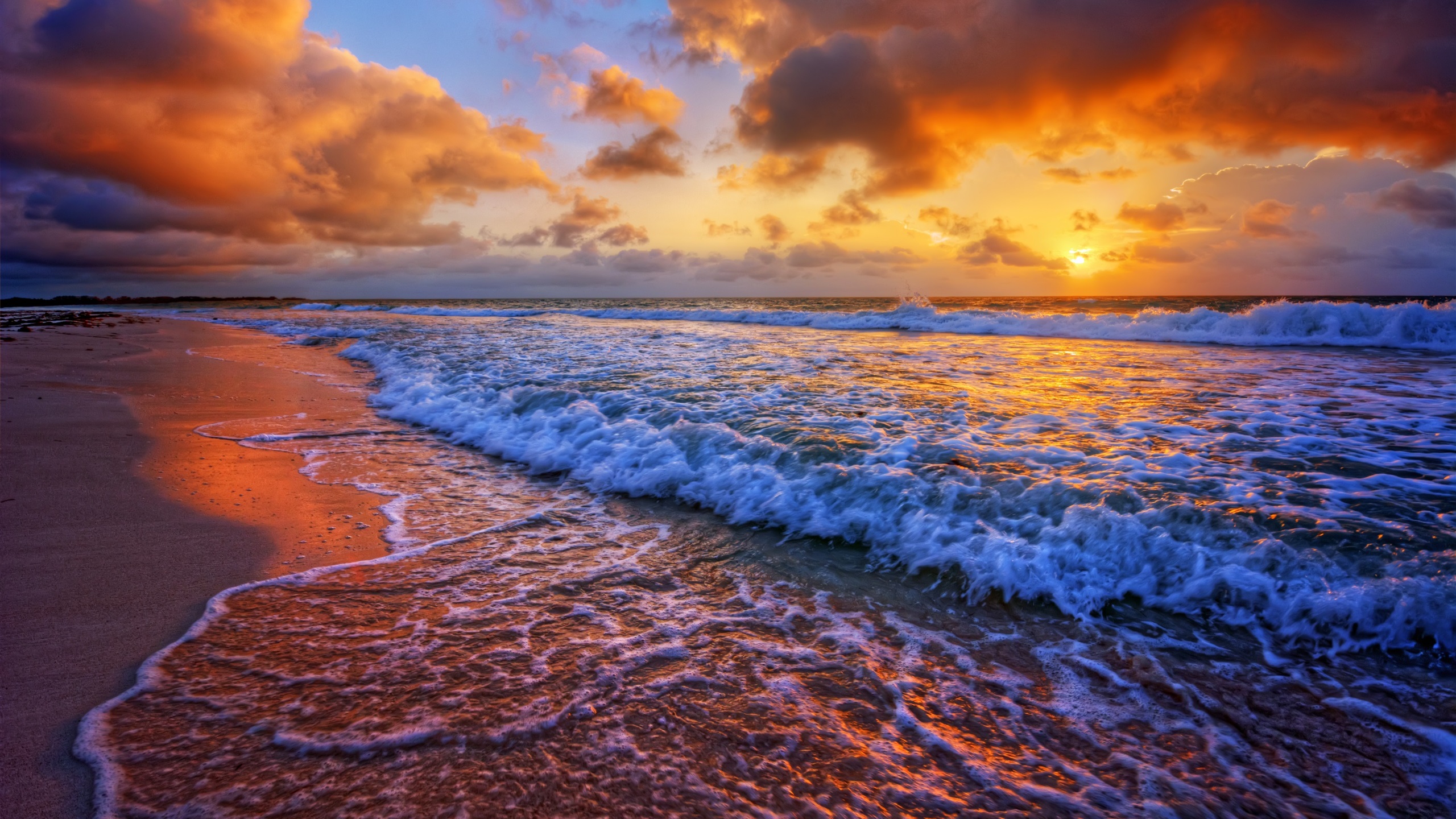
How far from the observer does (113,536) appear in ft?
12.1

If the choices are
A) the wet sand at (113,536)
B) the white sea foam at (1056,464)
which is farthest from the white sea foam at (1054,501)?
the wet sand at (113,536)

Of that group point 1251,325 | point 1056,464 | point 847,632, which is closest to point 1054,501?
point 1056,464

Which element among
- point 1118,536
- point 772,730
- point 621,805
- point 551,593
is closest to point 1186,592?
point 1118,536

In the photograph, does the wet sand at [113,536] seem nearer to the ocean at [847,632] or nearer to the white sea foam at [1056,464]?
the ocean at [847,632]

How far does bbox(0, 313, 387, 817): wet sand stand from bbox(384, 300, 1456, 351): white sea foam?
20.5 meters

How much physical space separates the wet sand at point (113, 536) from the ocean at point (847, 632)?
148 mm

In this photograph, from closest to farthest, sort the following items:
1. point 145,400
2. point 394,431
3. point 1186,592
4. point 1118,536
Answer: point 1186,592 → point 1118,536 → point 394,431 → point 145,400

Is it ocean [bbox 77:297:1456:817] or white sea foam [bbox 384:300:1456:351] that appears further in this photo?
white sea foam [bbox 384:300:1456:351]

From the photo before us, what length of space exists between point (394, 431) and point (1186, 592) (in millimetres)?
7484

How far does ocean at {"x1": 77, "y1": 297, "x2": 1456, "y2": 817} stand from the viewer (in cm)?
195

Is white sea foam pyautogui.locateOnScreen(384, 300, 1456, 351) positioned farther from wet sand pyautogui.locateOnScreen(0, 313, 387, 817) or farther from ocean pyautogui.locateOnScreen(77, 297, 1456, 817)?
wet sand pyautogui.locateOnScreen(0, 313, 387, 817)

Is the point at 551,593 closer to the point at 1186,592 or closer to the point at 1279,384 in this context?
the point at 1186,592

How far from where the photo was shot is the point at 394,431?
700cm

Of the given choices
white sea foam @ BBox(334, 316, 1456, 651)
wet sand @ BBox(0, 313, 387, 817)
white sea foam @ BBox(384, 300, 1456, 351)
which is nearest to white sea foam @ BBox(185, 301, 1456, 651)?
white sea foam @ BBox(334, 316, 1456, 651)
